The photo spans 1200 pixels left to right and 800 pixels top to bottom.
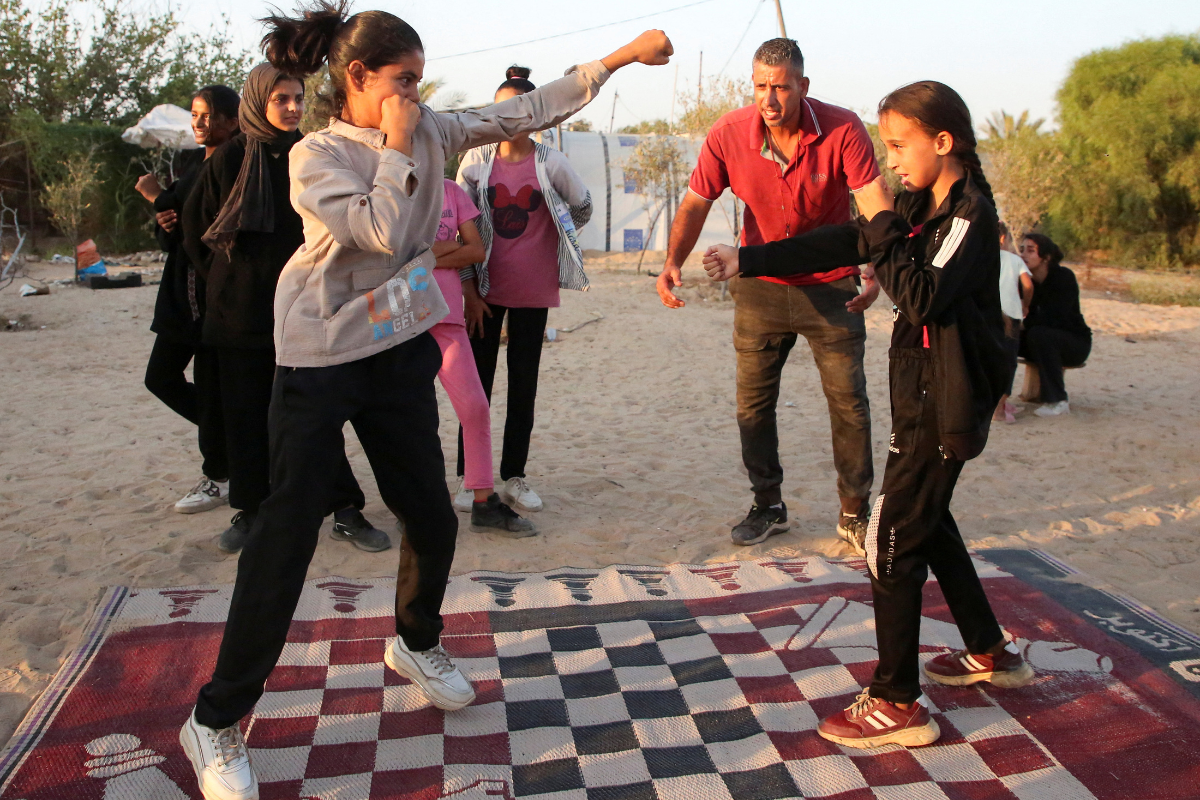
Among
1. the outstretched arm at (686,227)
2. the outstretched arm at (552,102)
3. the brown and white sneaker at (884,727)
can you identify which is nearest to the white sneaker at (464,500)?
the outstretched arm at (686,227)

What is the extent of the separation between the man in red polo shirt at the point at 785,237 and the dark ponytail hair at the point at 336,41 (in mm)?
1576

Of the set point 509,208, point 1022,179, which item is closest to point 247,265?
point 509,208

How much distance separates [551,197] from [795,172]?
3.64ft

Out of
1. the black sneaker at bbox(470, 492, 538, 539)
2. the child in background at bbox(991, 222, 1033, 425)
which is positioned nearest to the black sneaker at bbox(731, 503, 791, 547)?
the black sneaker at bbox(470, 492, 538, 539)

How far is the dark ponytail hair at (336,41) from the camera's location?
6.43 feet

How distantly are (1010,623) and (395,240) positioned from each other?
2385 millimetres

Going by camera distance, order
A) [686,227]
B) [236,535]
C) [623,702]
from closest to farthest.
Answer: [623,702], [236,535], [686,227]

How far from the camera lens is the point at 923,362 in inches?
90.5

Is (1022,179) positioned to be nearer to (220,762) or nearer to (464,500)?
(464,500)

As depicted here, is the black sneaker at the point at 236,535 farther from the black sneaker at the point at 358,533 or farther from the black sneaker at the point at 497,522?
the black sneaker at the point at 497,522

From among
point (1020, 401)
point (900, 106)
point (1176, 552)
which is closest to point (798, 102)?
point (900, 106)

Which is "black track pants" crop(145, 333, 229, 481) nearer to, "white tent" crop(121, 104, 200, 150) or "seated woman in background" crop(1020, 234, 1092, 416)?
"seated woman in background" crop(1020, 234, 1092, 416)

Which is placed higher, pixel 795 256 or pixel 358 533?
pixel 795 256

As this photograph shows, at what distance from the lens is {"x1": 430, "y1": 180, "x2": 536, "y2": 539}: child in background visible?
3.70m
